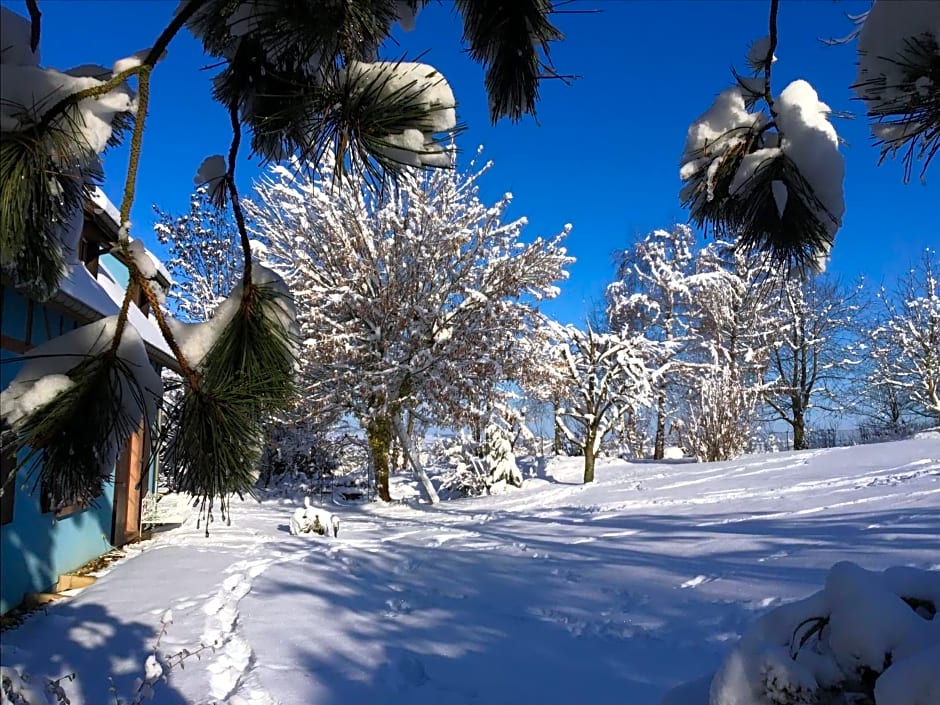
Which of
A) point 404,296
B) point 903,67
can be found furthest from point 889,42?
point 404,296

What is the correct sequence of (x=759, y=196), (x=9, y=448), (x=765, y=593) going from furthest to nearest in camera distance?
(x=765, y=593) < (x=759, y=196) < (x=9, y=448)

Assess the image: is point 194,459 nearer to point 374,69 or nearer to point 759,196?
point 374,69

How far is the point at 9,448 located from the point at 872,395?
24.4 m

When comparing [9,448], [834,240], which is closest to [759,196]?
[834,240]

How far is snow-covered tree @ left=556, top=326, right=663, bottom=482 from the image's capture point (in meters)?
12.8

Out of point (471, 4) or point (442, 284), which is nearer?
point (471, 4)

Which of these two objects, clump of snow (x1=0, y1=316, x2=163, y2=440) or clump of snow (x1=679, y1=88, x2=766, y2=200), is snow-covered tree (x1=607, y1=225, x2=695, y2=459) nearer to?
clump of snow (x1=679, y1=88, x2=766, y2=200)

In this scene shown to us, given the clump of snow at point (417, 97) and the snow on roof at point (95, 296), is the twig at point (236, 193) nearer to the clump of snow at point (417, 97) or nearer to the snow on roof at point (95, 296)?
the clump of snow at point (417, 97)

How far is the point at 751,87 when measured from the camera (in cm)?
141

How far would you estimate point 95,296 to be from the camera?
18.1 feet

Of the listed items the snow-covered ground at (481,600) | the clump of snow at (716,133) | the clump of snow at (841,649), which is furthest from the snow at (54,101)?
the snow-covered ground at (481,600)

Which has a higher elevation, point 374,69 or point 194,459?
point 374,69

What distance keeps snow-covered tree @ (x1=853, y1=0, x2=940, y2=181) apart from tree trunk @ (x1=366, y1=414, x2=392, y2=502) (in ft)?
37.6

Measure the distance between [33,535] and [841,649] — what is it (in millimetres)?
6556
